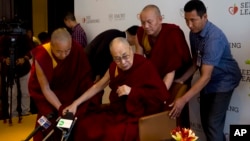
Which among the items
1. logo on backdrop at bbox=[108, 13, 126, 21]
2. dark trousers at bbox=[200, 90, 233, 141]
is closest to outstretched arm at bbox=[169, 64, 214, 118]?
dark trousers at bbox=[200, 90, 233, 141]

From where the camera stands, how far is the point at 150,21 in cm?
239

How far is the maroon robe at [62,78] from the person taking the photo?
2.46 meters

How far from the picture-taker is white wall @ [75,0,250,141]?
2520mm

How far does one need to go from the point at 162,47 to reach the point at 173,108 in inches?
19.9

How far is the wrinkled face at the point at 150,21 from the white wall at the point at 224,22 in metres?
0.57

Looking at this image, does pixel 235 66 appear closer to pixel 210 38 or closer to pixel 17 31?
pixel 210 38

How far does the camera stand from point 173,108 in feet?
7.16

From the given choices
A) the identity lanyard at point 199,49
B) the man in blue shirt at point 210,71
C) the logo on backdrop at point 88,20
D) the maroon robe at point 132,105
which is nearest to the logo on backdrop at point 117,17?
the logo on backdrop at point 88,20

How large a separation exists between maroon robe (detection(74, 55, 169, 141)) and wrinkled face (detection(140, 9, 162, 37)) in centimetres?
28

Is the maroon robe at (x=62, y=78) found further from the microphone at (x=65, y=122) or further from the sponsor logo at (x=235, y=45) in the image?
the sponsor logo at (x=235, y=45)

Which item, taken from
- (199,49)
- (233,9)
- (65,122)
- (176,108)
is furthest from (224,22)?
(65,122)

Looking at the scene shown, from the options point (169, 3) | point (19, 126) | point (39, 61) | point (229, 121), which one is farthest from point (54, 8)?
point (229, 121)

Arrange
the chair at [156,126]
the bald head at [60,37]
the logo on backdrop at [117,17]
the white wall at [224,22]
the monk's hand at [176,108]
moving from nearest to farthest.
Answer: the chair at [156,126]
the monk's hand at [176,108]
the bald head at [60,37]
the white wall at [224,22]
the logo on backdrop at [117,17]

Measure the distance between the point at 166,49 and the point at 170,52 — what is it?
0.04 meters
